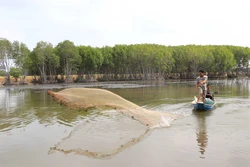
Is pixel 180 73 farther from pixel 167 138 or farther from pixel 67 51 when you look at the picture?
pixel 167 138

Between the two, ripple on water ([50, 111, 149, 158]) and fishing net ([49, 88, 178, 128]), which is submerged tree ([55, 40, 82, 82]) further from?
fishing net ([49, 88, 178, 128])

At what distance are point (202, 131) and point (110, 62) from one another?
72953 mm

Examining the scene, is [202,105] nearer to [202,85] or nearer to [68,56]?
[202,85]

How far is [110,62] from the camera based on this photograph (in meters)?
83.2

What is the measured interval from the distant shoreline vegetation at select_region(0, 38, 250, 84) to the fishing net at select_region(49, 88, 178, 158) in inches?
2245

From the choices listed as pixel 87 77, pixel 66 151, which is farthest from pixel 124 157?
pixel 87 77

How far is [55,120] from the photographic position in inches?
549

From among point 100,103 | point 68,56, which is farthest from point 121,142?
point 68,56

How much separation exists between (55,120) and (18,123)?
1.71 meters

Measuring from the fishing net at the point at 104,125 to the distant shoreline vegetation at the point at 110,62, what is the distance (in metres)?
57.0

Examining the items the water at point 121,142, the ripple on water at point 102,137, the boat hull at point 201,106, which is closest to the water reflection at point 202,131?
the water at point 121,142

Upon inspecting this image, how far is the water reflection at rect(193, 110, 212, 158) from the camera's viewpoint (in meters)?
8.80

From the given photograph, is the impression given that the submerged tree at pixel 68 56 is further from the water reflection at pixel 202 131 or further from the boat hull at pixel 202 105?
the water reflection at pixel 202 131

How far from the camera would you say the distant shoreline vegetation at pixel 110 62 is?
67.9 m
